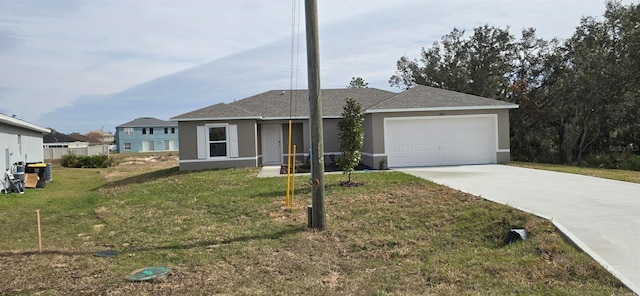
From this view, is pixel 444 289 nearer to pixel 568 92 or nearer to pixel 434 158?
pixel 434 158

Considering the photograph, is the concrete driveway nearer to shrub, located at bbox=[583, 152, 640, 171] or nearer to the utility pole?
the utility pole

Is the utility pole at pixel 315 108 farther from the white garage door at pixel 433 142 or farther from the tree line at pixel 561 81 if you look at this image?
the tree line at pixel 561 81

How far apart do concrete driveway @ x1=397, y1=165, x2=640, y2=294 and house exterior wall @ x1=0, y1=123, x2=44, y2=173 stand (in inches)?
601

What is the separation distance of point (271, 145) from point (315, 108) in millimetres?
15899

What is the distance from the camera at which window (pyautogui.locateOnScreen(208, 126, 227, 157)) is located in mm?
21094

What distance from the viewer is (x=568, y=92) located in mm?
26109

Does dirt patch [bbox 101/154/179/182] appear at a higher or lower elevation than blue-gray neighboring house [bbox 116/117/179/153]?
lower

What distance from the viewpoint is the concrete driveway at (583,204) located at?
5812mm

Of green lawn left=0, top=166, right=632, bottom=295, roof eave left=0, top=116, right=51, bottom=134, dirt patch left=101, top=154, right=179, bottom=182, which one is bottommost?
green lawn left=0, top=166, right=632, bottom=295

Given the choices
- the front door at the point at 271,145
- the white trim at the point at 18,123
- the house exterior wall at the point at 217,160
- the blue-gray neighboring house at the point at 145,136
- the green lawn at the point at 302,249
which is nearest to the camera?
the green lawn at the point at 302,249

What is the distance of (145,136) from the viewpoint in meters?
77.0

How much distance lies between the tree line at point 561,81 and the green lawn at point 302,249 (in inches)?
602

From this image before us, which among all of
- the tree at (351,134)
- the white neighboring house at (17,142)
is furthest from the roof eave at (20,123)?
the tree at (351,134)

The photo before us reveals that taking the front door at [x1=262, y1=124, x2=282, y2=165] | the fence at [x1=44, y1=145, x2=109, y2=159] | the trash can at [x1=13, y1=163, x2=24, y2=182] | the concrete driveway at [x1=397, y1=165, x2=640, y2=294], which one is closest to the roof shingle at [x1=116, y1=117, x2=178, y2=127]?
the fence at [x1=44, y1=145, x2=109, y2=159]
